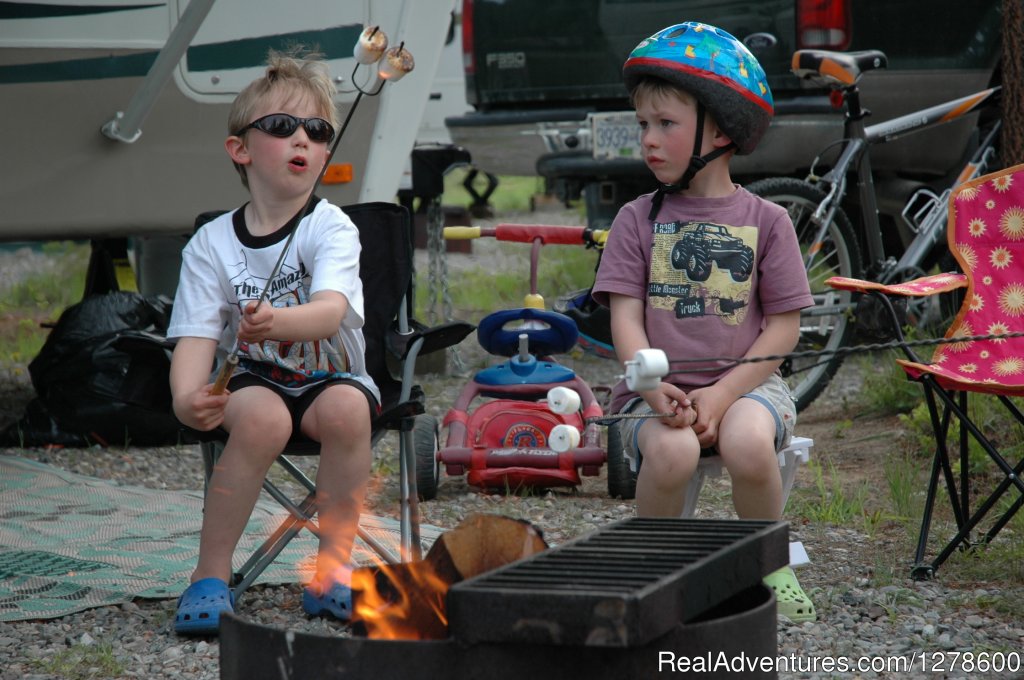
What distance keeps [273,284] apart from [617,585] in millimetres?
1548

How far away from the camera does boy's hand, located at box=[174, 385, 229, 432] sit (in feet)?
8.90

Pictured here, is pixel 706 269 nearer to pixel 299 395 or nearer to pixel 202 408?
pixel 299 395

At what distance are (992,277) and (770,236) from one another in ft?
3.26

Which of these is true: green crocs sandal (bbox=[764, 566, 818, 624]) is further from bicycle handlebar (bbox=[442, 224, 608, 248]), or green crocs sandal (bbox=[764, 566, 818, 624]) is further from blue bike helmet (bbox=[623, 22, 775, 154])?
bicycle handlebar (bbox=[442, 224, 608, 248])

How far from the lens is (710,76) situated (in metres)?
2.78

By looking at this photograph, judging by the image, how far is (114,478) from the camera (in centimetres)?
454

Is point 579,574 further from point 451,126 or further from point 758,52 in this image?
point 451,126

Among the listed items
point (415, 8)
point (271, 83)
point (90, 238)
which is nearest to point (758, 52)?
point (415, 8)

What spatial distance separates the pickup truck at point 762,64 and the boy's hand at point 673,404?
340 centimetres

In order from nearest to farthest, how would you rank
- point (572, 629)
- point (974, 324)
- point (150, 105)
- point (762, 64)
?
1. point (572, 629)
2. point (974, 324)
3. point (150, 105)
4. point (762, 64)

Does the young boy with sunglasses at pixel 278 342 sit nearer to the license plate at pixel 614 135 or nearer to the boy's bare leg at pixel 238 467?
the boy's bare leg at pixel 238 467

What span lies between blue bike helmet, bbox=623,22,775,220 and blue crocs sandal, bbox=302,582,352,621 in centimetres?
119

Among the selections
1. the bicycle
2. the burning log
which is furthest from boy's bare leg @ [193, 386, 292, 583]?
the bicycle

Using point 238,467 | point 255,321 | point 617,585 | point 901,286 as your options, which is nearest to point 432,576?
point 617,585
